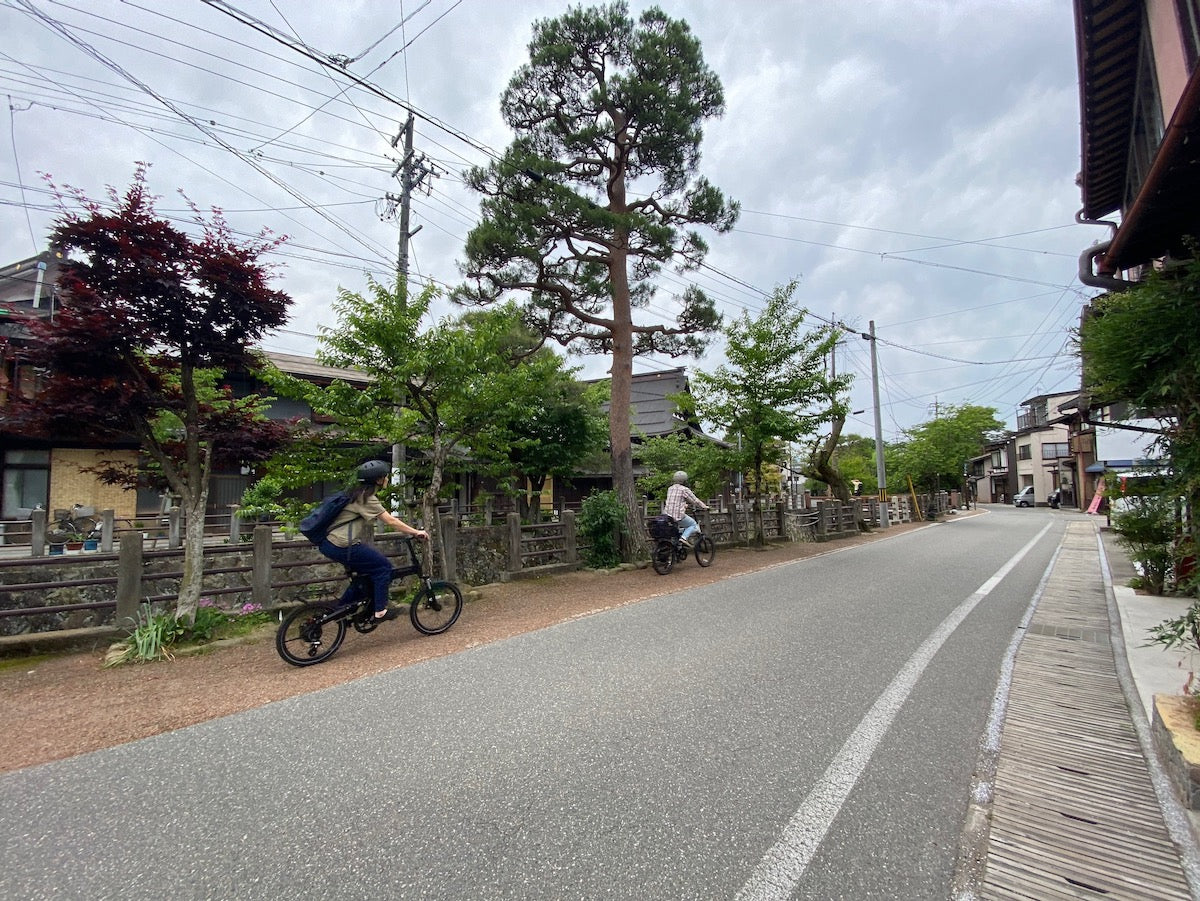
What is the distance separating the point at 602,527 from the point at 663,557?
1471 millimetres

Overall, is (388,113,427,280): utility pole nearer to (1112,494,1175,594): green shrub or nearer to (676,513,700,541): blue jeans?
(676,513,700,541): blue jeans

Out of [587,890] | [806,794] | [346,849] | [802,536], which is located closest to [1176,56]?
[806,794]

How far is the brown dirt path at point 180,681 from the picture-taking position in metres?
3.85

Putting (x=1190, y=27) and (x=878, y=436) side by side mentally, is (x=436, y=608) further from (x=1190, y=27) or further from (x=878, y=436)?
(x=878, y=436)

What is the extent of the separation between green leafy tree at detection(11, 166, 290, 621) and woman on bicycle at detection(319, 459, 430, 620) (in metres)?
1.56

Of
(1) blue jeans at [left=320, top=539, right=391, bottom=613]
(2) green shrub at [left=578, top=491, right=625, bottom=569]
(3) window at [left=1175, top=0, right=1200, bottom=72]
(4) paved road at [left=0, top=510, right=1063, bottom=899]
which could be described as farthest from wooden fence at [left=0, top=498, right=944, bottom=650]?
(3) window at [left=1175, top=0, right=1200, bottom=72]

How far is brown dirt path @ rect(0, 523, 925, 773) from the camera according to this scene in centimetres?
385

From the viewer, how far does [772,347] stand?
15109mm

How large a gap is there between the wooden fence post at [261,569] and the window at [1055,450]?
61.7 metres

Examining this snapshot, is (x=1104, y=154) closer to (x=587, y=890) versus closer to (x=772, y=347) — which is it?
(x=772, y=347)

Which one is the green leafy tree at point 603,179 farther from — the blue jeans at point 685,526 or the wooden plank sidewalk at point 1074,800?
the wooden plank sidewalk at point 1074,800

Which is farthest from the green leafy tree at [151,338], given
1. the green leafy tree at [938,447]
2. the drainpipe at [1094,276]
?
the green leafy tree at [938,447]

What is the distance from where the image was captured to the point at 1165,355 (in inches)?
153

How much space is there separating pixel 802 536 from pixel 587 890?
1855 cm
